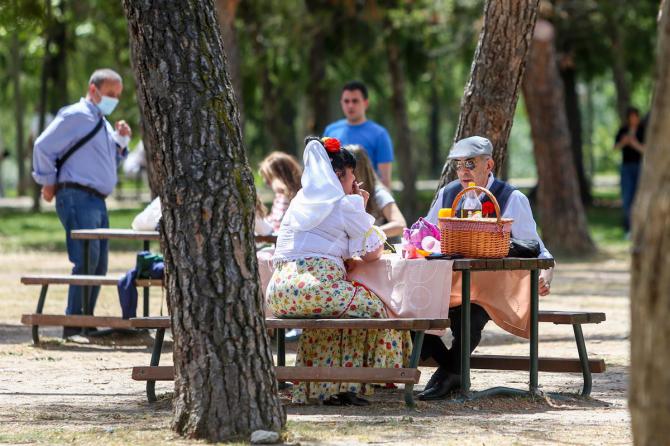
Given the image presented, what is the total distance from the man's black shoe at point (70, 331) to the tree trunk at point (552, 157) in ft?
32.8

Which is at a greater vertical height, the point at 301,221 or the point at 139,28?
the point at 139,28

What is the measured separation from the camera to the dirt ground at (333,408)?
6.43 meters

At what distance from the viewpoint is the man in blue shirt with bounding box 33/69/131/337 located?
10977 millimetres

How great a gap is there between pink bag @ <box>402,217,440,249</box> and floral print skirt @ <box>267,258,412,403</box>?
41 centimetres

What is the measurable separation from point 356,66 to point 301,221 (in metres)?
20.0

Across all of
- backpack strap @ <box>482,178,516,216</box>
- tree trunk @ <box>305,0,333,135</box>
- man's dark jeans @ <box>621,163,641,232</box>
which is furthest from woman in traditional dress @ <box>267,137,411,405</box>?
tree trunk @ <box>305,0,333,135</box>

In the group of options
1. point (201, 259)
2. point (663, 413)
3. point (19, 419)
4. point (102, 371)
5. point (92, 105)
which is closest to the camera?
point (663, 413)

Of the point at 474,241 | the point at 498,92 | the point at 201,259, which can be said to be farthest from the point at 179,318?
the point at 498,92

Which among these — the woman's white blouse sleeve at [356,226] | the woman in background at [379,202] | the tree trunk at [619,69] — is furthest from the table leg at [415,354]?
the tree trunk at [619,69]

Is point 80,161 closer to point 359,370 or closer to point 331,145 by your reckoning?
point 331,145

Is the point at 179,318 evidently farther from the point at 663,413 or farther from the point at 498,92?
the point at 498,92

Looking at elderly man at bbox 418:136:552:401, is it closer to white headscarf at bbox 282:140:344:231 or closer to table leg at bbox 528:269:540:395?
table leg at bbox 528:269:540:395

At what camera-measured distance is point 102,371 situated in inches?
369

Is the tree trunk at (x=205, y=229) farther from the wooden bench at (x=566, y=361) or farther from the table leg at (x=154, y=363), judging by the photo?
the wooden bench at (x=566, y=361)
